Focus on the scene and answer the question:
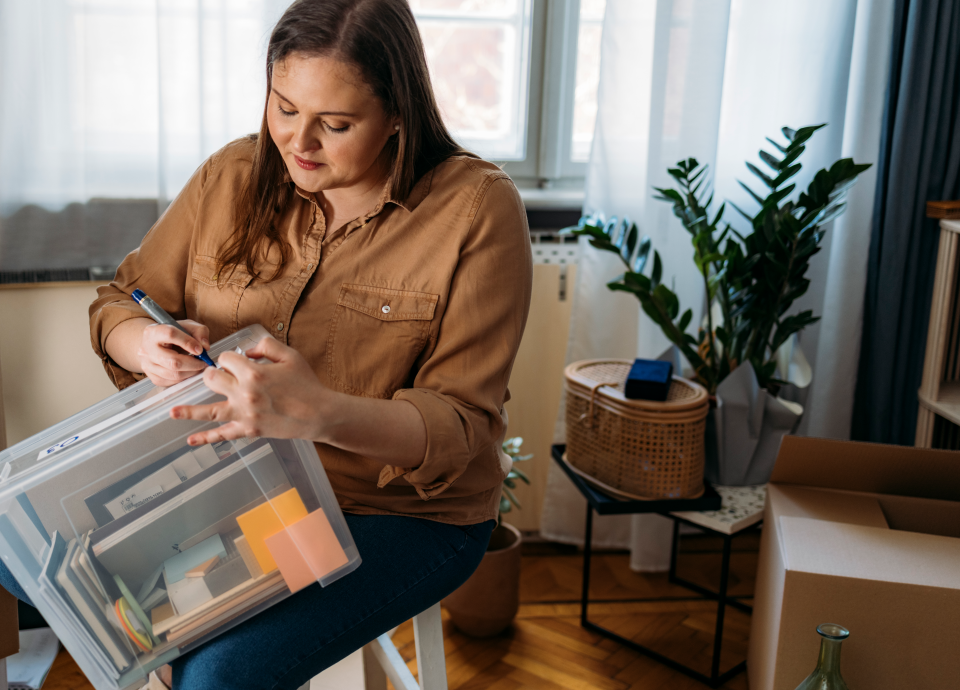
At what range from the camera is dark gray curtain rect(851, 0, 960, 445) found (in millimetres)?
1791

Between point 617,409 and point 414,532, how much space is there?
73 cm

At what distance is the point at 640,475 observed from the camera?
1646 millimetres

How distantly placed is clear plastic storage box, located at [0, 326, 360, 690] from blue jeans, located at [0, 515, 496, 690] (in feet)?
0.12

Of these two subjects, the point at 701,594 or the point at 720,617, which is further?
the point at 701,594

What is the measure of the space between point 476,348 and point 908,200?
4.39ft

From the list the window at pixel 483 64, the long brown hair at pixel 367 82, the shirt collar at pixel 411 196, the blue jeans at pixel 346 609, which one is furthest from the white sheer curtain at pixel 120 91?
the blue jeans at pixel 346 609

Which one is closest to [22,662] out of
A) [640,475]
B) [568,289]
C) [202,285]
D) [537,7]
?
[202,285]

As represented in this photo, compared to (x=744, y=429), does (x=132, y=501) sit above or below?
above

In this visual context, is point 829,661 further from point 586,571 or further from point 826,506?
point 586,571

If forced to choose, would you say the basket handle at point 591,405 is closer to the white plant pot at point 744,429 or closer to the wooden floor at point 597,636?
the white plant pot at point 744,429

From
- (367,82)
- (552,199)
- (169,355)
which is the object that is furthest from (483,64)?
(169,355)

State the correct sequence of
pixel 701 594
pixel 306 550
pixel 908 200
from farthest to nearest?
pixel 701 594 → pixel 908 200 → pixel 306 550

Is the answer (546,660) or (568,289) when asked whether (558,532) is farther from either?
(568,289)

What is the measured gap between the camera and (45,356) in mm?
1729
